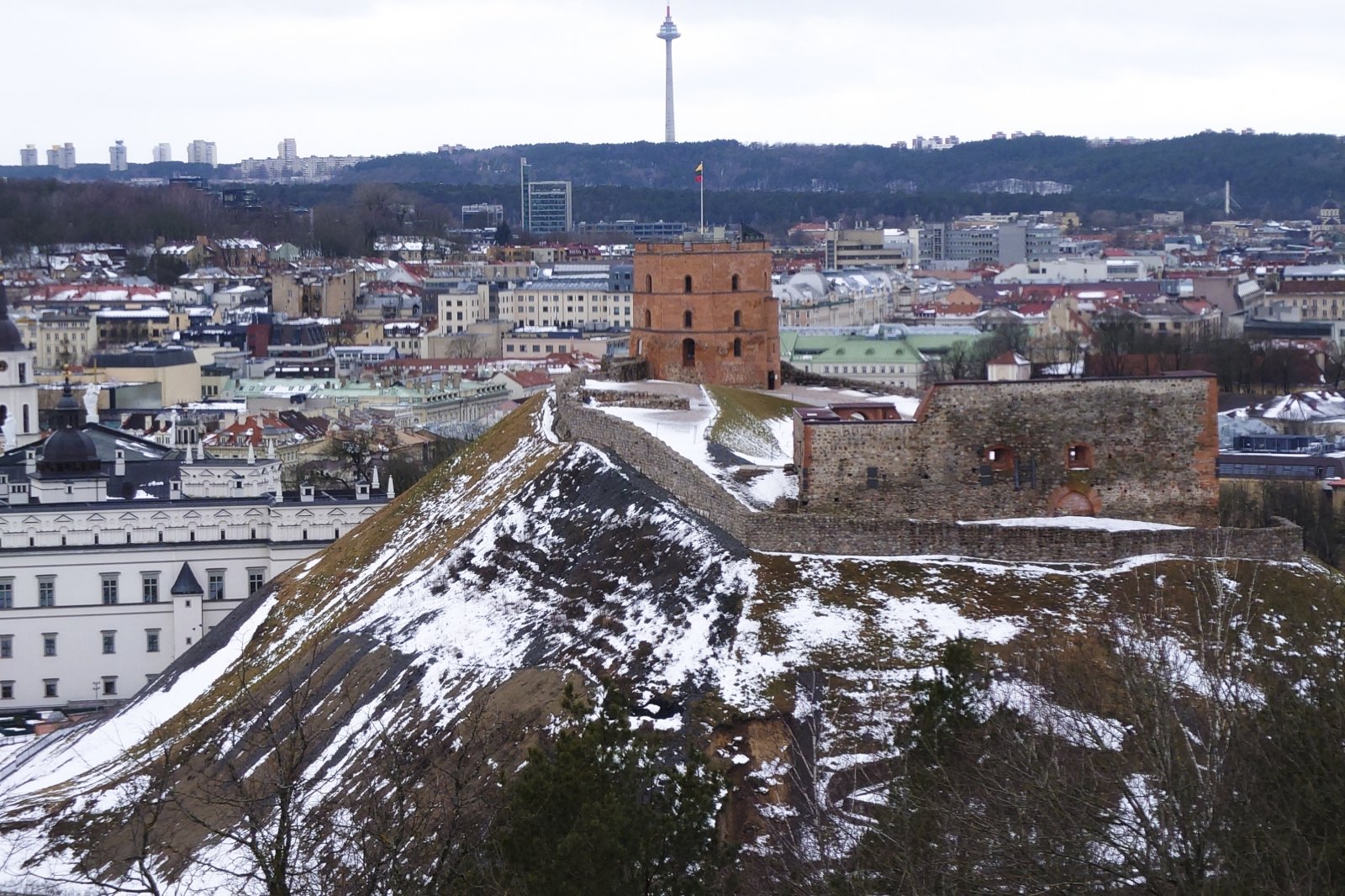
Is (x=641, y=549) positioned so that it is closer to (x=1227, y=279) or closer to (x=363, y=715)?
(x=363, y=715)

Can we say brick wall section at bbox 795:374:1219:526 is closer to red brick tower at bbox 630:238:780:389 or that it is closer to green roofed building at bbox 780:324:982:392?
red brick tower at bbox 630:238:780:389

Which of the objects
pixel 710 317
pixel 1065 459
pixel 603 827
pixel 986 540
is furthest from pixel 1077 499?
pixel 710 317

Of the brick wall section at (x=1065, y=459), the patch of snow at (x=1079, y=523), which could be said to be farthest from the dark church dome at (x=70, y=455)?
the patch of snow at (x=1079, y=523)

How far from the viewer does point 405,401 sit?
116 metres

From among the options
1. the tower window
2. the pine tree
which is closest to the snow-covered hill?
the pine tree

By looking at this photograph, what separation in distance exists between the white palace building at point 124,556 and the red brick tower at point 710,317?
9270 mm

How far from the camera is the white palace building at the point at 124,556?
60062 mm

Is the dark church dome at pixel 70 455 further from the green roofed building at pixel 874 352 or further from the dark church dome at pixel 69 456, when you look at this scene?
the green roofed building at pixel 874 352

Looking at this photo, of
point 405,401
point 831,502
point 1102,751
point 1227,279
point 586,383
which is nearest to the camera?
point 1102,751

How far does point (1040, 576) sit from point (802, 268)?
153m

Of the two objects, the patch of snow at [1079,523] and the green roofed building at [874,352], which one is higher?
the patch of snow at [1079,523]

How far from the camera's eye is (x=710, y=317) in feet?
193

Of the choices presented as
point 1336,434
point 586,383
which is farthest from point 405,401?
point 586,383

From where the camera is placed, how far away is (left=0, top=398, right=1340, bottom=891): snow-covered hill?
32.9 m
